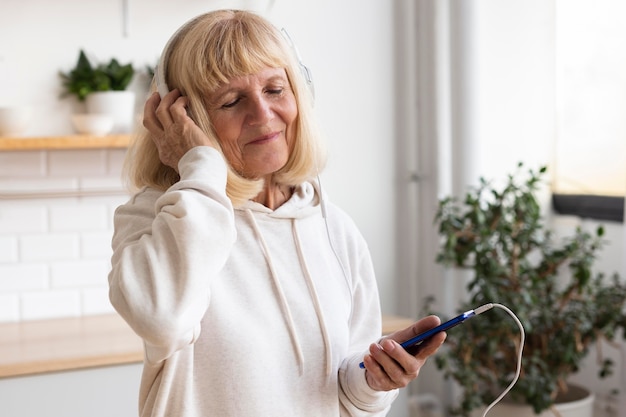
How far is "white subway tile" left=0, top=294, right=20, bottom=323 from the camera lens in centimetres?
272

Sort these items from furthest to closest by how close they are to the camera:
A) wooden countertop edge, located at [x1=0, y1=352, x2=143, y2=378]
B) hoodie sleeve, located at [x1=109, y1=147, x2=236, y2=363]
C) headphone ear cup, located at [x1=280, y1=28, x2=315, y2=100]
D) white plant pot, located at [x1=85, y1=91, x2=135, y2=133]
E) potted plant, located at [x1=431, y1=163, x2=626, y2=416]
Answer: white plant pot, located at [x1=85, y1=91, x2=135, y2=133], potted plant, located at [x1=431, y1=163, x2=626, y2=416], wooden countertop edge, located at [x1=0, y1=352, x2=143, y2=378], headphone ear cup, located at [x1=280, y1=28, x2=315, y2=100], hoodie sleeve, located at [x1=109, y1=147, x2=236, y2=363]

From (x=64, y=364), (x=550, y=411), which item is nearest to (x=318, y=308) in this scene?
(x=64, y=364)

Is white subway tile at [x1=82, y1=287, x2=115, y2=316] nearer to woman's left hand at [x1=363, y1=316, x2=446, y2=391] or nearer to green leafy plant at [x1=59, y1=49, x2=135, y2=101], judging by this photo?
green leafy plant at [x1=59, y1=49, x2=135, y2=101]

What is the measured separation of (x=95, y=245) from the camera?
281 centimetres

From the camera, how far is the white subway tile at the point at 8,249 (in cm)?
271

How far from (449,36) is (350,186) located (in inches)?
25.1

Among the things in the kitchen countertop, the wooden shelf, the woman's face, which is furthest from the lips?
the wooden shelf

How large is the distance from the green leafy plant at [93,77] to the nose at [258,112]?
1622 mm

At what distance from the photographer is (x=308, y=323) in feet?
4.20

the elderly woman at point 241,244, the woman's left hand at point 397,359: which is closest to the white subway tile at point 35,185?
the elderly woman at point 241,244

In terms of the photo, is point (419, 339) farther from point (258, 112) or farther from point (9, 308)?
point (9, 308)

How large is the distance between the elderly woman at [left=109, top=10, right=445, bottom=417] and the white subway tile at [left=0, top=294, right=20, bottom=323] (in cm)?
156

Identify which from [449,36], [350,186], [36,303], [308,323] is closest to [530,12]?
[449,36]

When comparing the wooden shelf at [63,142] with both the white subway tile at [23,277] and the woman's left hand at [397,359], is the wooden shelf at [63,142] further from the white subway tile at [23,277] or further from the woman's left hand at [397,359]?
the woman's left hand at [397,359]
